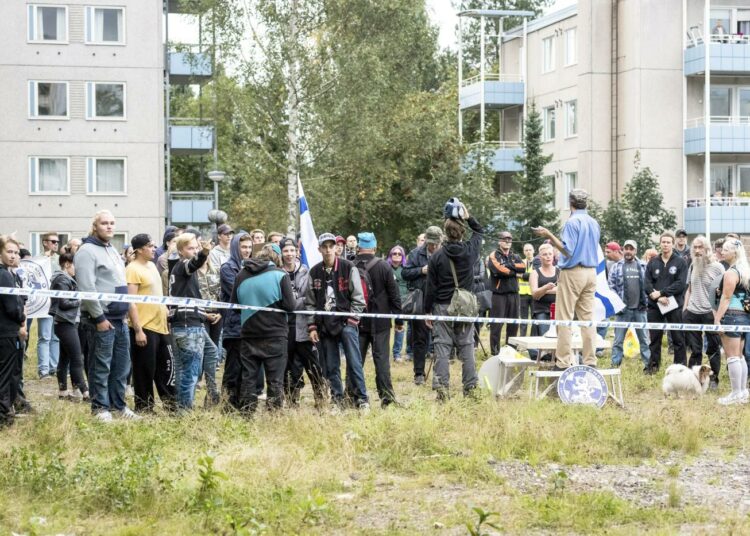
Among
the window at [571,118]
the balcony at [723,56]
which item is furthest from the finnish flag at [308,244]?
the window at [571,118]

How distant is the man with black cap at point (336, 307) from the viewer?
13.1 metres

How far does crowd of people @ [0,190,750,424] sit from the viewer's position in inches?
477

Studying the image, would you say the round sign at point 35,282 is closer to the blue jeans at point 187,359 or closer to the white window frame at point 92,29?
the blue jeans at point 187,359

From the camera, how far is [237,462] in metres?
9.44

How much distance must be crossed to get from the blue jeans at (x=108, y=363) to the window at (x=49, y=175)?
118ft

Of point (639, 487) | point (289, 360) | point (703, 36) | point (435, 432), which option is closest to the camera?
point (639, 487)

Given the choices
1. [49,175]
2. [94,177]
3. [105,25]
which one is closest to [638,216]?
[94,177]

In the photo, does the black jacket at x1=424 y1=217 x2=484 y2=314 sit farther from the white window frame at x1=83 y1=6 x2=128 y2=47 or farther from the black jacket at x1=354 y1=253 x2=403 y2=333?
the white window frame at x1=83 y1=6 x2=128 y2=47

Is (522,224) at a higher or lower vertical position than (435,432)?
higher

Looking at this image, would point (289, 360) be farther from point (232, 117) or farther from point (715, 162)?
point (715, 162)

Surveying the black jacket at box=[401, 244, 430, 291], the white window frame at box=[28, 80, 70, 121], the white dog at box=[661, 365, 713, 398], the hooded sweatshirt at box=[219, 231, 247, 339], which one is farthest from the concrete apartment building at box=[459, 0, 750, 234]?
the hooded sweatshirt at box=[219, 231, 247, 339]

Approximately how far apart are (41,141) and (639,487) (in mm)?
41608

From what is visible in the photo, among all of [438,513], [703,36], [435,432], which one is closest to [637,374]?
[435,432]

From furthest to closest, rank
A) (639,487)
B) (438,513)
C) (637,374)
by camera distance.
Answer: (637,374), (639,487), (438,513)
